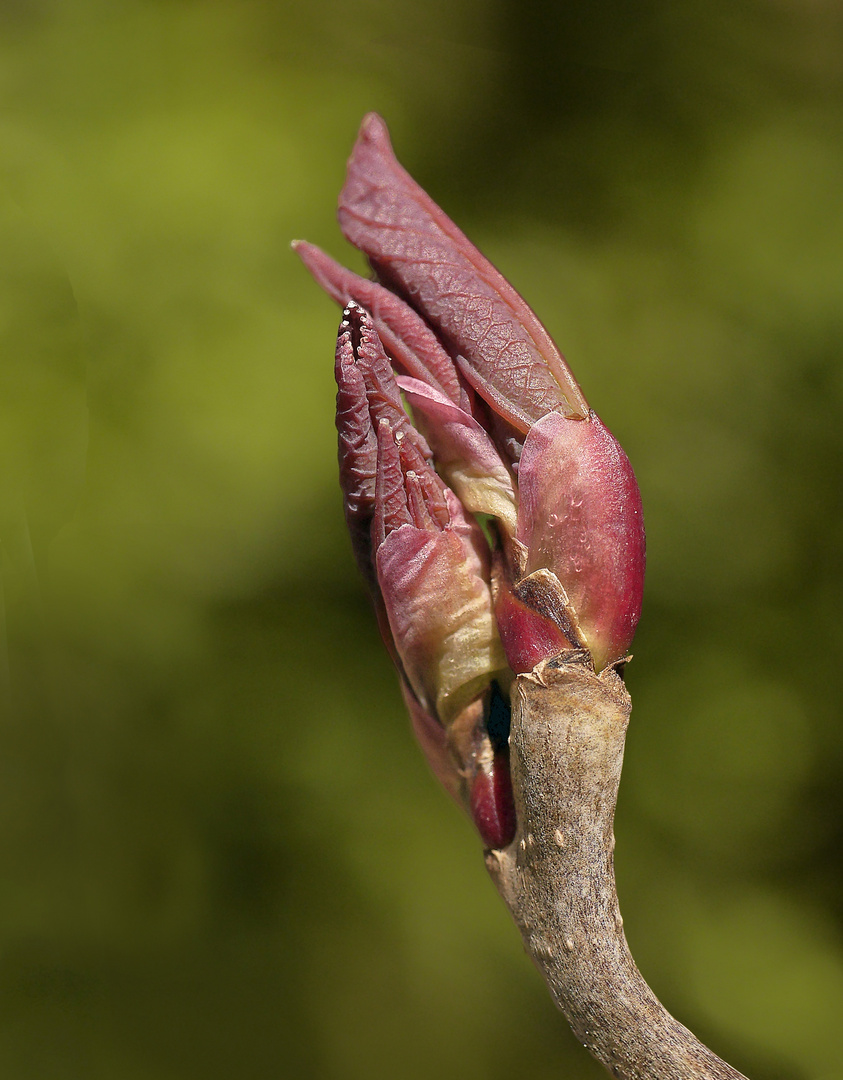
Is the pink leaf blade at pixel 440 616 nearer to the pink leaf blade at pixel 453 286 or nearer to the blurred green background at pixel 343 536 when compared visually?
the pink leaf blade at pixel 453 286

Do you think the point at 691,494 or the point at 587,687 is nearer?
the point at 587,687

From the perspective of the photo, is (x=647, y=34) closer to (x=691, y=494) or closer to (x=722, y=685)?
(x=691, y=494)

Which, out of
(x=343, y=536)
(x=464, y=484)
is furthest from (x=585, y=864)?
(x=343, y=536)

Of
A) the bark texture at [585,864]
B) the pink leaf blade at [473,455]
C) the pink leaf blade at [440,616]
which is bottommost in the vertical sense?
the bark texture at [585,864]

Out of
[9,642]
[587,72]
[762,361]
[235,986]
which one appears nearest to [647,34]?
[587,72]

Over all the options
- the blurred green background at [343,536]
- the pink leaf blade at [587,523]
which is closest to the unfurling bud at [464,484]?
the pink leaf blade at [587,523]
